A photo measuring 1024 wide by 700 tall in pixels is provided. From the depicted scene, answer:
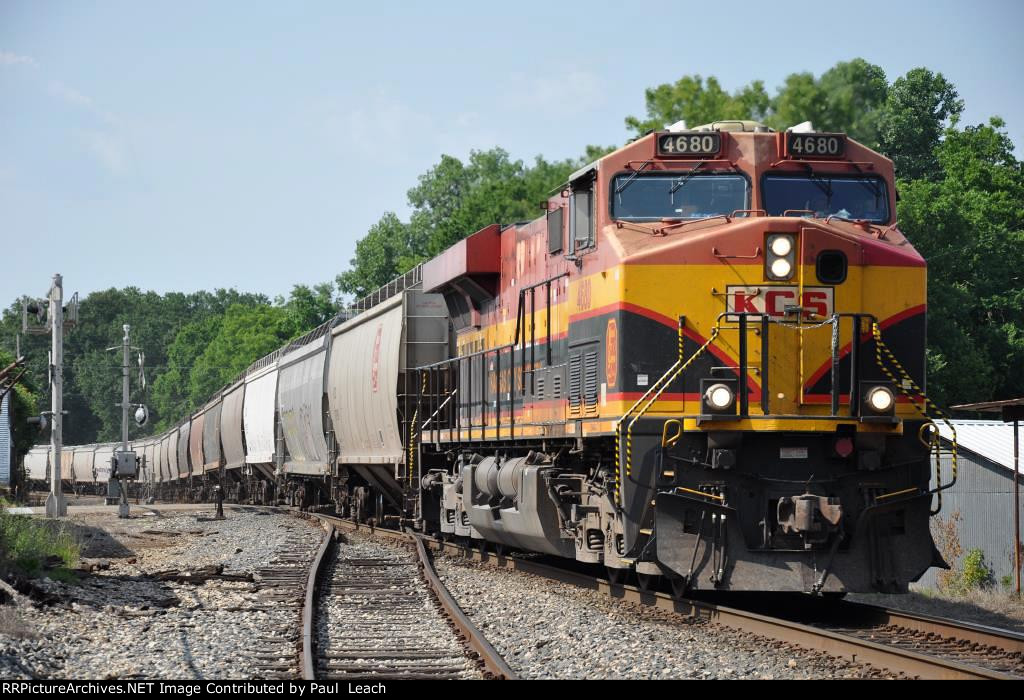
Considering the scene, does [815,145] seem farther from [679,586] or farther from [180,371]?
[180,371]

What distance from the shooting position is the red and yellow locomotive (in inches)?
411

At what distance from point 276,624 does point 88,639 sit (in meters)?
1.77

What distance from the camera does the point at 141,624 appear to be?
36.6 feet

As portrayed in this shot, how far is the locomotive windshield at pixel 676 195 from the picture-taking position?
1141 cm

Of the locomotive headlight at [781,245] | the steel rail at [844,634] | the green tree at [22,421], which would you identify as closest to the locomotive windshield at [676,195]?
the locomotive headlight at [781,245]

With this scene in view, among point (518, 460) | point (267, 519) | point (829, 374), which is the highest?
point (829, 374)

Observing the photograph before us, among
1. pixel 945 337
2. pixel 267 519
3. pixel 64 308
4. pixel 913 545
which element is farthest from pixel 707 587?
pixel 945 337

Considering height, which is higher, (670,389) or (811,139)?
(811,139)

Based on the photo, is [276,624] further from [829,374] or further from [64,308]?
[64,308]

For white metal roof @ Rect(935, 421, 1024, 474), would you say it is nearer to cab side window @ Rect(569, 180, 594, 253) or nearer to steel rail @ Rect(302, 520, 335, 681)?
steel rail @ Rect(302, 520, 335, 681)

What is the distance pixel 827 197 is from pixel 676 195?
1430mm

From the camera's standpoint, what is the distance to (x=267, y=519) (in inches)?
1181

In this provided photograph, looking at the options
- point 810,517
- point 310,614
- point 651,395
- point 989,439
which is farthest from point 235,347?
point 810,517

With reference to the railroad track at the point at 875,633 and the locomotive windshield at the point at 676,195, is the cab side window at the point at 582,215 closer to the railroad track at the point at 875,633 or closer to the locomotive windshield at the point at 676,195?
the locomotive windshield at the point at 676,195
